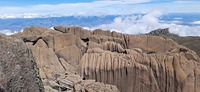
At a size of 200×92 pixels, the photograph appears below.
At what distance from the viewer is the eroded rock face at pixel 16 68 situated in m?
11.2

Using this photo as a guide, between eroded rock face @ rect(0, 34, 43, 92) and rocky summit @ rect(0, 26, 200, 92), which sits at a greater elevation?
eroded rock face @ rect(0, 34, 43, 92)

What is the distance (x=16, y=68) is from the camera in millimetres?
11547

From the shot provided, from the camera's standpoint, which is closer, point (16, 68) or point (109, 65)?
point (16, 68)

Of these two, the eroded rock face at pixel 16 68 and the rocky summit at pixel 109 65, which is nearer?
Answer: the eroded rock face at pixel 16 68

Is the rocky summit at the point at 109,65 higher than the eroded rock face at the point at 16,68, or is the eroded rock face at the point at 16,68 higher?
the eroded rock face at the point at 16,68

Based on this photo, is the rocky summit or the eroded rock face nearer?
the eroded rock face

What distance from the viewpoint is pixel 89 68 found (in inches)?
2180

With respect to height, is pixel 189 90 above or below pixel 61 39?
below

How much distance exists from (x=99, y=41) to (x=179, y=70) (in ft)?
57.2

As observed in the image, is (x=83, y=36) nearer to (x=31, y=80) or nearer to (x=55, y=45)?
(x=55, y=45)

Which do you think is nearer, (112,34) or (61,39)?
(61,39)

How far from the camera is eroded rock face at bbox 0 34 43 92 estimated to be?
1123cm

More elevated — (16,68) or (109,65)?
(16,68)

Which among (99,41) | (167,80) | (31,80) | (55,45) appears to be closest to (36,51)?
(55,45)
